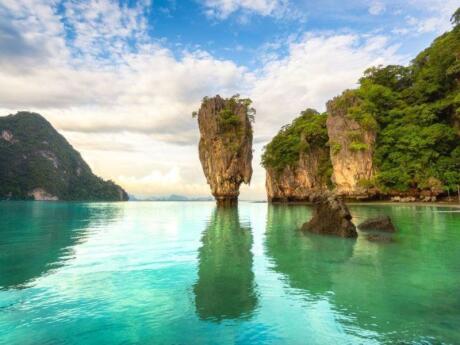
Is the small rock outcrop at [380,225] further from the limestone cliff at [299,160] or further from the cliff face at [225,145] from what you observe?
the limestone cliff at [299,160]

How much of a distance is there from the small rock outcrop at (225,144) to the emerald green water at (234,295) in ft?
116

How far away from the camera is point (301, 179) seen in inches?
1991

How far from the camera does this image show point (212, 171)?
4628cm

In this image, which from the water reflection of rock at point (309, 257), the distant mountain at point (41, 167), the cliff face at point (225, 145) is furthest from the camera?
the distant mountain at point (41, 167)

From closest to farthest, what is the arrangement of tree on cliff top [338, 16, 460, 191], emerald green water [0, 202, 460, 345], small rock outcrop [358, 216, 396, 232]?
emerald green water [0, 202, 460, 345], small rock outcrop [358, 216, 396, 232], tree on cliff top [338, 16, 460, 191]

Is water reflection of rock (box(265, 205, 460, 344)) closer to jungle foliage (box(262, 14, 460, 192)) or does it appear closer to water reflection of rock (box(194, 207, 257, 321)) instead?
water reflection of rock (box(194, 207, 257, 321))

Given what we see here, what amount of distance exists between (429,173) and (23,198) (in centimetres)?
12489

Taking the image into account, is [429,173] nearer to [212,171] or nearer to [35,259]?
[212,171]

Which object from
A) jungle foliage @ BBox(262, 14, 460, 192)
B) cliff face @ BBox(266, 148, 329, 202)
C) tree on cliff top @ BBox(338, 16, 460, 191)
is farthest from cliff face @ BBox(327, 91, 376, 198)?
cliff face @ BBox(266, 148, 329, 202)

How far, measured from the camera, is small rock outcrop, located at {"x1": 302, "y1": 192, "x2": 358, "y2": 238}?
1219cm

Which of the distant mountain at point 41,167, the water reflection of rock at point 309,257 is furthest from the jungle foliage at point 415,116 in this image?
the distant mountain at point 41,167

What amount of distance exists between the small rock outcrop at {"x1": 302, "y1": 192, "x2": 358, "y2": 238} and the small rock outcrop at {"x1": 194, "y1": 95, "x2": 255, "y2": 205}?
31478 millimetres

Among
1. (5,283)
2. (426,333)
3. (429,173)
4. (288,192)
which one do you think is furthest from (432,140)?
(5,283)

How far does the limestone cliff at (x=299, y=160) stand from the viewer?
48.2 metres
